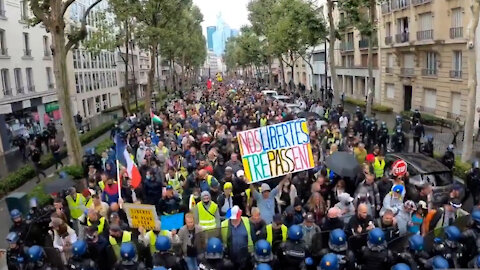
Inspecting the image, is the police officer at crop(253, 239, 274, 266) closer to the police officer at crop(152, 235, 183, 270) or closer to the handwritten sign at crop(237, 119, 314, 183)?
the police officer at crop(152, 235, 183, 270)

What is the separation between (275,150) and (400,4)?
1164 inches

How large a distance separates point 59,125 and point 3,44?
10.2 m

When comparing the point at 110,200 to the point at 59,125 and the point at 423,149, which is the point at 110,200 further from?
the point at 59,125

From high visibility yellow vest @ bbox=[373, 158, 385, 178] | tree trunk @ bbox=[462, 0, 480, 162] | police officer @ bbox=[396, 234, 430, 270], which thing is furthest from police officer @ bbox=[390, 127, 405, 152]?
police officer @ bbox=[396, 234, 430, 270]

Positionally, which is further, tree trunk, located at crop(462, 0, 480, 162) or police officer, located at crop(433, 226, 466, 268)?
tree trunk, located at crop(462, 0, 480, 162)

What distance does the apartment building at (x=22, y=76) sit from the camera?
29547mm

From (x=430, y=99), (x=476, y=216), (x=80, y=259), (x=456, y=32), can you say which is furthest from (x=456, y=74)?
(x=80, y=259)

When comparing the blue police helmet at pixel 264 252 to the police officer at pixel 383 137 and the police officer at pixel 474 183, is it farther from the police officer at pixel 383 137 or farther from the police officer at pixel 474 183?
the police officer at pixel 383 137

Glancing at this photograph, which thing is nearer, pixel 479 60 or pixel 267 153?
pixel 267 153

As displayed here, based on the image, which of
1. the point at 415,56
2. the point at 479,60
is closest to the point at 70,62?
the point at 415,56

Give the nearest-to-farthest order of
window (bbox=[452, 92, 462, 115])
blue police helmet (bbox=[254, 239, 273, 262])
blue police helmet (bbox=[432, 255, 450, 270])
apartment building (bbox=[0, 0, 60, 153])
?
blue police helmet (bbox=[432, 255, 450, 270]) → blue police helmet (bbox=[254, 239, 273, 262]) → window (bbox=[452, 92, 462, 115]) → apartment building (bbox=[0, 0, 60, 153])

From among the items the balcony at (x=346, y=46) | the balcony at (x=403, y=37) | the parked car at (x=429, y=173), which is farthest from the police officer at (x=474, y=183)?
the balcony at (x=346, y=46)

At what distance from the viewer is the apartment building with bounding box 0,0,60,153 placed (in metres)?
29.5

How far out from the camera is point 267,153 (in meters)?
9.98
